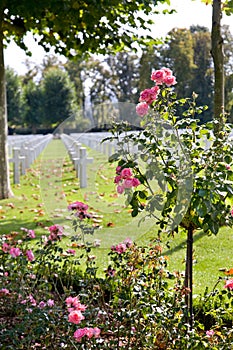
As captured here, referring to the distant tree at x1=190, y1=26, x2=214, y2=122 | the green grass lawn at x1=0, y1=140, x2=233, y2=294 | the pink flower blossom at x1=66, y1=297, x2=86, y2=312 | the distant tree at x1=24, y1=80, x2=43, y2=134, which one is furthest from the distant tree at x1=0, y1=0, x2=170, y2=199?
the distant tree at x1=24, y1=80, x2=43, y2=134

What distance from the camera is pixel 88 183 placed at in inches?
336

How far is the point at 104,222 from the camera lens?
6180 millimetres

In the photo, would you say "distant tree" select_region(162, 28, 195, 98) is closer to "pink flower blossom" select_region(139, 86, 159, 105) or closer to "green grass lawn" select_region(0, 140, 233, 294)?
"green grass lawn" select_region(0, 140, 233, 294)

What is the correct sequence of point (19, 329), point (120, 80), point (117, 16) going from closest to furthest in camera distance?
point (19, 329) → point (117, 16) → point (120, 80)

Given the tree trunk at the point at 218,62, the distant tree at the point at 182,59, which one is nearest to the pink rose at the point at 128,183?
the tree trunk at the point at 218,62

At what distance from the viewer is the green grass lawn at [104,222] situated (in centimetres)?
408

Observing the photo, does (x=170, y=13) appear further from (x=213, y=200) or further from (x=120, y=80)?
(x=120, y=80)

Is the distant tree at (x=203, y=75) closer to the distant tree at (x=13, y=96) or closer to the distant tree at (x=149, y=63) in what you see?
the distant tree at (x=149, y=63)

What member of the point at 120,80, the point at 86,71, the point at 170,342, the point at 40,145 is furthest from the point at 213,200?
the point at 86,71

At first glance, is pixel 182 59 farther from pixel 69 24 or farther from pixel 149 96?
pixel 149 96

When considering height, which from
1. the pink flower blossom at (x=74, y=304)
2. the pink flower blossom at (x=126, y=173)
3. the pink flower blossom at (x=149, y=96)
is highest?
the pink flower blossom at (x=149, y=96)

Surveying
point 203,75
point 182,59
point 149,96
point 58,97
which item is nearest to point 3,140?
point 149,96

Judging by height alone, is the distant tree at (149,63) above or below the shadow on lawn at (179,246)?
above

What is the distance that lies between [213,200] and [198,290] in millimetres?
1423
